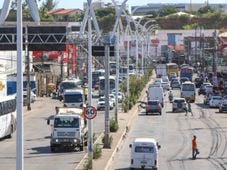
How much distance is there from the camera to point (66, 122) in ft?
137

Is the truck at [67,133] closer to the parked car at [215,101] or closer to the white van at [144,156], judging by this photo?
the white van at [144,156]

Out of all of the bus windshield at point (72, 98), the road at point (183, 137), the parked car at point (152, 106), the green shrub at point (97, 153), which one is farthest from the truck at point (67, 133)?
the parked car at point (152, 106)

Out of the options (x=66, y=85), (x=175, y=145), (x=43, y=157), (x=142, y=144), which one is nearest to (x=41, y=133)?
(x=175, y=145)

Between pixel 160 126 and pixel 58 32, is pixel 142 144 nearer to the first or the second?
pixel 58 32

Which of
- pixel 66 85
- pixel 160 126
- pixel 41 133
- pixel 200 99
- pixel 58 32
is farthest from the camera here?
pixel 200 99

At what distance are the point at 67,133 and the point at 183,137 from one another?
38.3ft

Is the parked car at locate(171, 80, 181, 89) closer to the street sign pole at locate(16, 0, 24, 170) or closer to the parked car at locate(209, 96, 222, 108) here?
the parked car at locate(209, 96, 222, 108)

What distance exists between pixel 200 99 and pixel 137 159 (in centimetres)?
6589

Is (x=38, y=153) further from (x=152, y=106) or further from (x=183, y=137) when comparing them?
(x=152, y=106)

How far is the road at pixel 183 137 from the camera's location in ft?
123

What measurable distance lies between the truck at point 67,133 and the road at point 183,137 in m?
2.16

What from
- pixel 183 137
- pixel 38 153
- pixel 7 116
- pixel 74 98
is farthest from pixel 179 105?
pixel 38 153

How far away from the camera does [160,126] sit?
194ft

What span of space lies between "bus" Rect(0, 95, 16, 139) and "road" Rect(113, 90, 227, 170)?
6.85 meters
